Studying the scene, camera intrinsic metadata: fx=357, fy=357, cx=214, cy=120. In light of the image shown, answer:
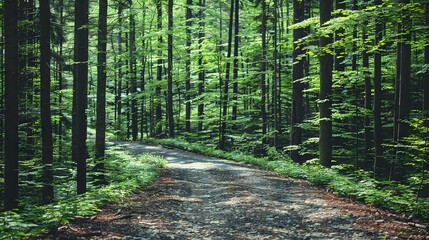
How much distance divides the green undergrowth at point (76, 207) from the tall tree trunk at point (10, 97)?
1036mm

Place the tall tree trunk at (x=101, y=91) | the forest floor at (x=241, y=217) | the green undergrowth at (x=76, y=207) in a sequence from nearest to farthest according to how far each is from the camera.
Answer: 1. the green undergrowth at (x=76, y=207)
2. the forest floor at (x=241, y=217)
3. the tall tree trunk at (x=101, y=91)

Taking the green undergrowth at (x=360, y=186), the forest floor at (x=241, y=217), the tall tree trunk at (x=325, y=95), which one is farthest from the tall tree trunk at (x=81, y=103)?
the tall tree trunk at (x=325, y=95)

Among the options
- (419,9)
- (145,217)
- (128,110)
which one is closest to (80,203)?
(145,217)

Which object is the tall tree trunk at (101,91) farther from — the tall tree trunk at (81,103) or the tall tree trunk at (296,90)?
the tall tree trunk at (296,90)

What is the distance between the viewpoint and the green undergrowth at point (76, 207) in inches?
260

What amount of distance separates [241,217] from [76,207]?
380 cm

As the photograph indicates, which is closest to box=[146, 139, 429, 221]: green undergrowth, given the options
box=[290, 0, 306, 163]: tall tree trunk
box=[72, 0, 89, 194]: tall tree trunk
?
box=[290, 0, 306, 163]: tall tree trunk

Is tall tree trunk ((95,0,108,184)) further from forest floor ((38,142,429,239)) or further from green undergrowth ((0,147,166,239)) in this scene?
forest floor ((38,142,429,239))

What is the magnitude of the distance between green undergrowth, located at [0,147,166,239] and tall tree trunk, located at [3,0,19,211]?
1.04m

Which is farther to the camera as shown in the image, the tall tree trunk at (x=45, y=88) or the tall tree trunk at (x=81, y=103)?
the tall tree trunk at (x=45, y=88)

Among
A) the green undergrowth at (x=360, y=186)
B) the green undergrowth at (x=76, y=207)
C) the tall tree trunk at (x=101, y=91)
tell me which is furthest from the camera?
the tall tree trunk at (x=101, y=91)

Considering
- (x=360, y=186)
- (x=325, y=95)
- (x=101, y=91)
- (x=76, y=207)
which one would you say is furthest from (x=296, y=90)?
(x=76, y=207)

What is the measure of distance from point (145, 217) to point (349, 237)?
14.7ft

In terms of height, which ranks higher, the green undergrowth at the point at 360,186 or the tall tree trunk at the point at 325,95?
the tall tree trunk at the point at 325,95
